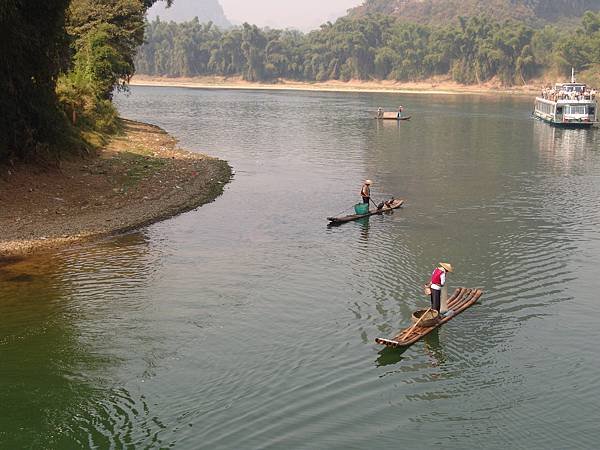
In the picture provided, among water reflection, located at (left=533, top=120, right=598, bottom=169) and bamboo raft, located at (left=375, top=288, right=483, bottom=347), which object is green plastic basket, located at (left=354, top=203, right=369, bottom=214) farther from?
water reflection, located at (left=533, top=120, right=598, bottom=169)

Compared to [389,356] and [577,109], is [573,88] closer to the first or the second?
[577,109]

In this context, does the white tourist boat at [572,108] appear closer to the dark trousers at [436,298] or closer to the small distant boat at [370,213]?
the small distant boat at [370,213]

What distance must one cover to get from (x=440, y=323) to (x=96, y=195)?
23489 mm

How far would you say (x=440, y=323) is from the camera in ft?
73.8

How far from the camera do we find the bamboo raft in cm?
2072

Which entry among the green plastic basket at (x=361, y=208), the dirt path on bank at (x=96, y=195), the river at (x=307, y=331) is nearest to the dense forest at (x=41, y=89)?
the dirt path on bank at (x=96, y=195)

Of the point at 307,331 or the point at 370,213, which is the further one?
the point at 370,213

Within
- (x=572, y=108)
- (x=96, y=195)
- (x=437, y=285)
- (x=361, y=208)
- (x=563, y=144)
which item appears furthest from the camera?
(x=572, y=108)

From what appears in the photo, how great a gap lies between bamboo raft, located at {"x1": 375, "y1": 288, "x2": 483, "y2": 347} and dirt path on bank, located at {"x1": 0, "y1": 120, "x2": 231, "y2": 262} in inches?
668

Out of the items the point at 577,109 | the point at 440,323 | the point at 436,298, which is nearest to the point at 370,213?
the point at 436,298

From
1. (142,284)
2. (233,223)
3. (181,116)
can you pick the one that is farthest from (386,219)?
(181,116)

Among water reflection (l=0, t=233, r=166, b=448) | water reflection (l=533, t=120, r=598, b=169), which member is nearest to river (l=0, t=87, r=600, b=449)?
water reflection (l=0, t=233, r=166, b=448)

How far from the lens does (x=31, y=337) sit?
21578 mm

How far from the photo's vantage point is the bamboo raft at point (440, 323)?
2072cm
